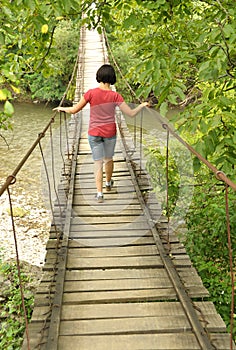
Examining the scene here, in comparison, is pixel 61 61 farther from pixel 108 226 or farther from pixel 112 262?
pixel 112 262

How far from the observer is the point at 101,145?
9.34 ft

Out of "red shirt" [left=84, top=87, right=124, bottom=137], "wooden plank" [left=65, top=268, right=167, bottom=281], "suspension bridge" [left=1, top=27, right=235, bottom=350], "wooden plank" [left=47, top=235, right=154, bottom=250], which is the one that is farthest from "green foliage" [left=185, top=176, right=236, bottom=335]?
"wooden plank" [left=65, top=268, right=167, bottom=281]

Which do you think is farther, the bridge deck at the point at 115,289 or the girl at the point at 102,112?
the girl at the point at 102,112

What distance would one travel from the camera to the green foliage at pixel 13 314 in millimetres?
2932

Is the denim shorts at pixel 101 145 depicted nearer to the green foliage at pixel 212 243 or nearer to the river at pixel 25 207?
the green foliage at pixel 212 243

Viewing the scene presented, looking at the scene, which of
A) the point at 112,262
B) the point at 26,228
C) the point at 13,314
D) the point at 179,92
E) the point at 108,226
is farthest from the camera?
the point at 26,228

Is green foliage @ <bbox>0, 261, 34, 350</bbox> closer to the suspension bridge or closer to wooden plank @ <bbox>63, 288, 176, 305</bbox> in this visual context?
the suspension bridge

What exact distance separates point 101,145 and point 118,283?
1141 mm

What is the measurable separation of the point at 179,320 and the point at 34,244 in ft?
14.1

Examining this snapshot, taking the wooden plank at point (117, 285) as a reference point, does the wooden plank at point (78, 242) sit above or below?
above

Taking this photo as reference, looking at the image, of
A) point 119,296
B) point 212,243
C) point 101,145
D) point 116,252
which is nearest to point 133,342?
point 119,296

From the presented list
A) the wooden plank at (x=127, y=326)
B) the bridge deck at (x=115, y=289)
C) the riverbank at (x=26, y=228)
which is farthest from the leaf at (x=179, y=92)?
the riverbank at (x=26, y=228)

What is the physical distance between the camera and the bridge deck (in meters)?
1.60

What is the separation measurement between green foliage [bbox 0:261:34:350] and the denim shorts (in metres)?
1.17
